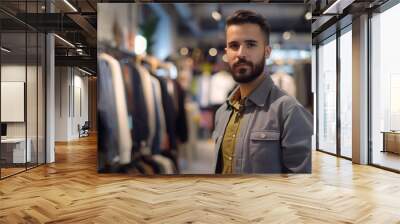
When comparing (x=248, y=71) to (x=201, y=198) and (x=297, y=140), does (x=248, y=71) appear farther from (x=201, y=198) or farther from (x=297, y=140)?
(x=201, y=198)

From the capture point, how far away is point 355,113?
27.6 ft

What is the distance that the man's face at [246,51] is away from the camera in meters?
5.73


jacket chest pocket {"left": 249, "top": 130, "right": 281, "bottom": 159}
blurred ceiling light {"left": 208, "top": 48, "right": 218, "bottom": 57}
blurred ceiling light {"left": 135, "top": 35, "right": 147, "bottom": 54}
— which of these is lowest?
jacket chest pocket {"left": 249, "top": 130, "right": 281, "bottom": 159}

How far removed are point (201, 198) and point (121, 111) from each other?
6.36ft

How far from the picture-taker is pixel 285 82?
5.93 meters

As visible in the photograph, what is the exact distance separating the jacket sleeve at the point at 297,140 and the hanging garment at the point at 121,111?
231 cm

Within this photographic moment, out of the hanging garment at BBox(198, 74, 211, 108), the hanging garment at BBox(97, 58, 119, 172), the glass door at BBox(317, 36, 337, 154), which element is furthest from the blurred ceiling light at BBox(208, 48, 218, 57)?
the glass door at BBox(317, 36, 337, 154)

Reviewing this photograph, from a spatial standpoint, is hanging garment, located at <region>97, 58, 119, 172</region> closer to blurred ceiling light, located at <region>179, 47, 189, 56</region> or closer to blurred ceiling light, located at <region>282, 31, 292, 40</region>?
blurred ceiling light, located at <region>179, 47, 189, 56</region>

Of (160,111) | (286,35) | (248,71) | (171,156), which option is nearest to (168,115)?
(160,111)

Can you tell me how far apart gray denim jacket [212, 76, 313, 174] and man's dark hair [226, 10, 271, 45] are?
0.73 meters

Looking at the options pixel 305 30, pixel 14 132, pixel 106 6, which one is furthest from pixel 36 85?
pixel 305 30

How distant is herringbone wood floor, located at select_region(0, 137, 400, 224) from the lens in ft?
13.2

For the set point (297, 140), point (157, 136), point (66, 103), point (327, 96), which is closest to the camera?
point (297, 140)

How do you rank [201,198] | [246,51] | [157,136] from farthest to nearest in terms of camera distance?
[157,136], [246,51], [201,198]
